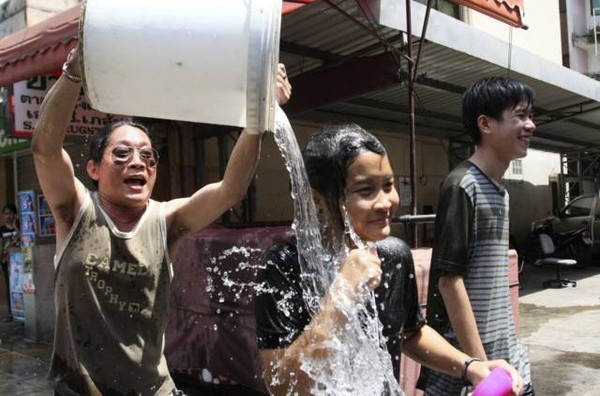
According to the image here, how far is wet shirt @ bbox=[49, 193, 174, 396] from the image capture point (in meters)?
1.84

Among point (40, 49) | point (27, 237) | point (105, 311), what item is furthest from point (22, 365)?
point (105, 311)

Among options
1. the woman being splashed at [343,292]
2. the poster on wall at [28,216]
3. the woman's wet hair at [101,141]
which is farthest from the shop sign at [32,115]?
the woman being splashed at [343,292]

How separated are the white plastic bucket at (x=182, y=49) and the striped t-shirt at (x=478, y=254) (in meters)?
0.95

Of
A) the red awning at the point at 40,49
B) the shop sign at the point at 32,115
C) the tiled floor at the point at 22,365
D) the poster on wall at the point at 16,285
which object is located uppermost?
the red awning at the point at 40,49

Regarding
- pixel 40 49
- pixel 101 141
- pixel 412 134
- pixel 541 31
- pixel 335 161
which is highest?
pixel 541 31

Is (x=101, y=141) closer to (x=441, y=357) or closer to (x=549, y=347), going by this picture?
(x=441, y=357)

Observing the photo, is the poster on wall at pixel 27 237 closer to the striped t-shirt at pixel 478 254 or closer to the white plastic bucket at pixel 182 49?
the striped t-shirt at pixel 478 254

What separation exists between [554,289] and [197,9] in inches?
386

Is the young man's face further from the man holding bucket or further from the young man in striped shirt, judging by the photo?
the man holding bucket

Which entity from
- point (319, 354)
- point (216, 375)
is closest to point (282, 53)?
point (216, 375)

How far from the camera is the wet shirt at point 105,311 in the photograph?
1840 mm

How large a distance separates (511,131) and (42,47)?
4153mm

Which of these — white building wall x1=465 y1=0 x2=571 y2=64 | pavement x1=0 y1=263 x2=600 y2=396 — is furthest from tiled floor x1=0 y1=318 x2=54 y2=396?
white building wall x1=465 y1=0 x2=571 y2=64

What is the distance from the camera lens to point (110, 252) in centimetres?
188
